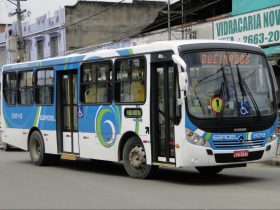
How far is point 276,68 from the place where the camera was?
22.7 meters

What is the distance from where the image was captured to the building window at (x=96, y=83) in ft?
44.4

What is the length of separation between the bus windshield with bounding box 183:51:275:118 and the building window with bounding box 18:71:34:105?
689 centimetres

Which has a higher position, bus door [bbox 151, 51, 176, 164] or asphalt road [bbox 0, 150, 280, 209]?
bus door [bbox 151, 51, 176, 164]

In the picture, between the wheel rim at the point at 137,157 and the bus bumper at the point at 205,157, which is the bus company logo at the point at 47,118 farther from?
the bus bumper at the point at 205,157

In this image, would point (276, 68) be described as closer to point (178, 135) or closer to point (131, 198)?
point (178, 135)

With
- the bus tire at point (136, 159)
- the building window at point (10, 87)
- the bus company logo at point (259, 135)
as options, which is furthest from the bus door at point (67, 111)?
the bus company logo at point (259, 135)

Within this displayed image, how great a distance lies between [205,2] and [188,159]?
21111 mm

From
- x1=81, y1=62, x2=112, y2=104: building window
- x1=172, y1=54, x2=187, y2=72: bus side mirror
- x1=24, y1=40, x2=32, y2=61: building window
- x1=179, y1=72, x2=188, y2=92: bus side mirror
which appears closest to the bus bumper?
x1=179, y1=72, x2=188, y2=92: bus side mirror

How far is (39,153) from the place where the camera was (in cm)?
1659

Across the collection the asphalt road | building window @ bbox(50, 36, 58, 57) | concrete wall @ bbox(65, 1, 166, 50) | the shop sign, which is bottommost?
the asphalt road

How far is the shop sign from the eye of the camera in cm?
2242

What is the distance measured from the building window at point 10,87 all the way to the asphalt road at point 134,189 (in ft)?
10.6

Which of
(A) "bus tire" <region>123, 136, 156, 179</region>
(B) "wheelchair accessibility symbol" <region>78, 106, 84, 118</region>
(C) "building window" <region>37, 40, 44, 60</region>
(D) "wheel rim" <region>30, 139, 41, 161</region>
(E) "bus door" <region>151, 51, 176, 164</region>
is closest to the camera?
(E) "bus door" <region>151, 51, 176, 164</region>

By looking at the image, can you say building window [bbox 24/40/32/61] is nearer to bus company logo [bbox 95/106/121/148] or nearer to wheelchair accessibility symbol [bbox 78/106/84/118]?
wheelchair accessibility symbol [bbox 78/106/84/118]
